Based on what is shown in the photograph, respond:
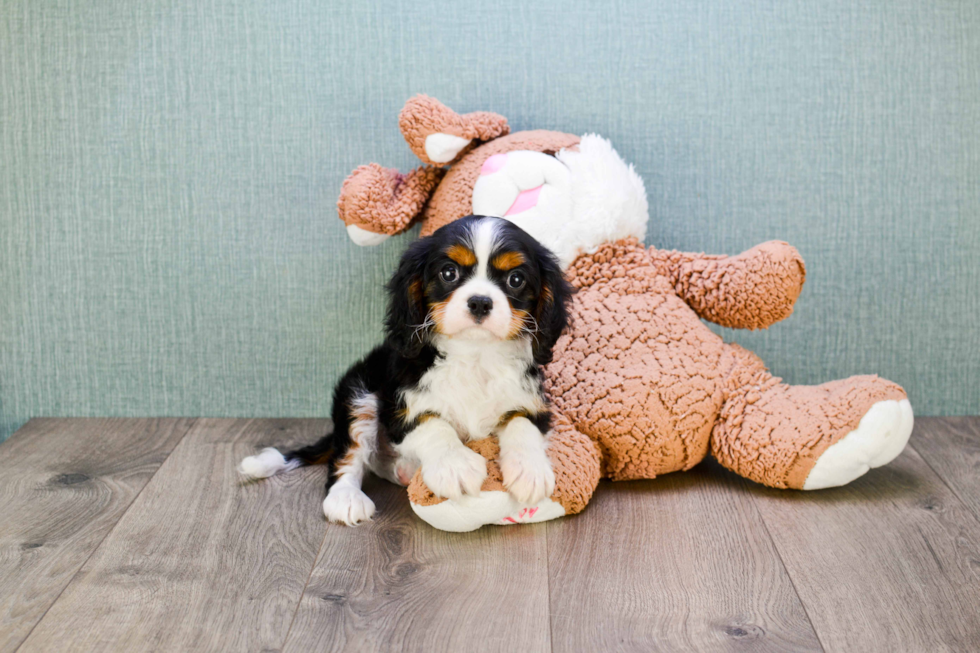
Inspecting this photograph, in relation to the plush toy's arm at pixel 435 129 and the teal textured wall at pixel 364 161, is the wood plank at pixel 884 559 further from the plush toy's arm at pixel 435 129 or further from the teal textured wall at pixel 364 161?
the plush toy's arm at pixel 435 129

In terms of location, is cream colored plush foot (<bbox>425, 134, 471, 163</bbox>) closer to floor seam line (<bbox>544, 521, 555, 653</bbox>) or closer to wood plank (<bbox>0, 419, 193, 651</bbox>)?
floor seam line (<bbox>544, 521, 555, 653</bbox>)

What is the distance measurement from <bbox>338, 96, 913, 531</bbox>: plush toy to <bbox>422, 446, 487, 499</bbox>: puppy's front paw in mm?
97

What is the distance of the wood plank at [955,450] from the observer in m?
1.99

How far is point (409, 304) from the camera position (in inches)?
66.6

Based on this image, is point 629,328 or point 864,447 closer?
point 864,447

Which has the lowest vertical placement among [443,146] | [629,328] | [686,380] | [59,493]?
[59,493]

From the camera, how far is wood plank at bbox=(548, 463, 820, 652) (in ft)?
4.59

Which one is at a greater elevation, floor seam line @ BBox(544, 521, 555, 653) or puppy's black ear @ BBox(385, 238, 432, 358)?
puppy's black ear @ BBox(385, 238, 432, 358)

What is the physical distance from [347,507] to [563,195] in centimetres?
89

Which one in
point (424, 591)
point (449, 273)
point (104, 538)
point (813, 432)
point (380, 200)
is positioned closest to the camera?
point (424, 591)

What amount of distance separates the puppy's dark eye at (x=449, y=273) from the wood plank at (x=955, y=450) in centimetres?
127

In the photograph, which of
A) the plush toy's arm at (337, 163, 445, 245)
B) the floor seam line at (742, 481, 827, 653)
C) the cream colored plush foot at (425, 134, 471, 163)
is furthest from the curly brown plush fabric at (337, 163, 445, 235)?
the floor seam line at (742, 481, 827, 653)

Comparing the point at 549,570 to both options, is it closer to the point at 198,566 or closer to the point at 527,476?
the point at 527,476

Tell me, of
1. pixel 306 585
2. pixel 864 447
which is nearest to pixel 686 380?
pixel 864 447
